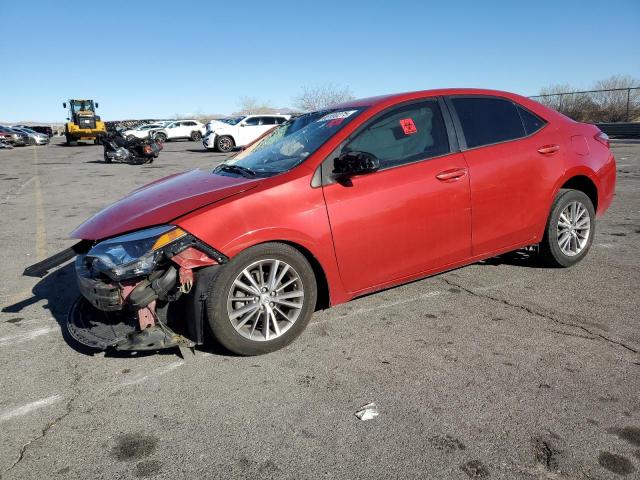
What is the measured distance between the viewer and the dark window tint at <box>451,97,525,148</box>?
429 cm

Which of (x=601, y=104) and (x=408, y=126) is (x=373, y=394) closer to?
(x=408, y=126)

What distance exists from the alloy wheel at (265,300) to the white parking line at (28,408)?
1.11 metres

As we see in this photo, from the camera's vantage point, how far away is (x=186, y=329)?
11.0 ft

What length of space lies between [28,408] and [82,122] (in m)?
41.1

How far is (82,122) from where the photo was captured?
39375 mm

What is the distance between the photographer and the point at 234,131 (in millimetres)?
25297

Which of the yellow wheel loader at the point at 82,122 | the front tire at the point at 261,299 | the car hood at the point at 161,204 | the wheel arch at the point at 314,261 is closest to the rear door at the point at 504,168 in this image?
the wheel arch at the point at 314,261

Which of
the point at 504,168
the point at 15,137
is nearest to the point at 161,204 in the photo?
the point at 504,168

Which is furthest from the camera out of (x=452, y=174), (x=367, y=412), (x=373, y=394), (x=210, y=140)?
(x=210, y=140)

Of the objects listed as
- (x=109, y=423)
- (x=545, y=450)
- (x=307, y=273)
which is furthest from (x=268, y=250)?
(x=545, y=450)

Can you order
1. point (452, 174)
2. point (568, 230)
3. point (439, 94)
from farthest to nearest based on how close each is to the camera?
point (568, 230)
point (439, 94)
point (452, 174)

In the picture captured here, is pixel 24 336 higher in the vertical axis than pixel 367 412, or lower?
higher

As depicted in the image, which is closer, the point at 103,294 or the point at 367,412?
the point at 367,412

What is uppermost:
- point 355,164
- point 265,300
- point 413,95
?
point 413,95
